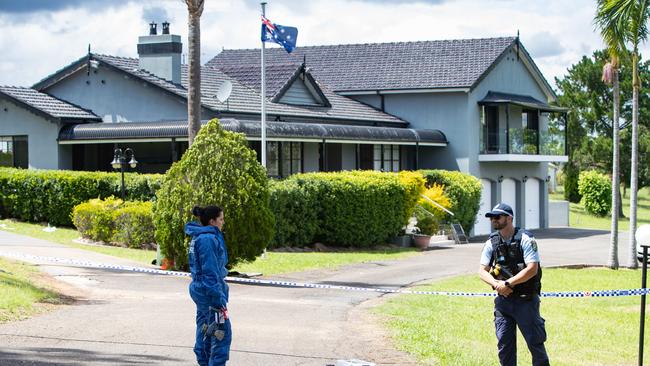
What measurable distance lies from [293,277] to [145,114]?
45.6 ft

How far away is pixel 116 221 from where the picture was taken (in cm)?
2425

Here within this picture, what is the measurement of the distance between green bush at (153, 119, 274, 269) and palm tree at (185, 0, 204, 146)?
5.39 ft

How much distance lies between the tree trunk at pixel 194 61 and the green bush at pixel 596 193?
38371 mm

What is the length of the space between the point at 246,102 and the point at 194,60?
1228 centimetres

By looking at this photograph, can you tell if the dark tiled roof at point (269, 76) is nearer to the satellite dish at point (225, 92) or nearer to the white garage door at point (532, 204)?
the satellite dish at point (225, 92)

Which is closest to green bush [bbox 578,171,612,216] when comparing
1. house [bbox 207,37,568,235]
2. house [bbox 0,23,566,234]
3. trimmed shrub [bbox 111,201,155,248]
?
house [bbox 0,23,566,234]

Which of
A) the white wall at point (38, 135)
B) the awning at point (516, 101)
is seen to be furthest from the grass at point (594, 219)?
the white wall at point (38, 135)

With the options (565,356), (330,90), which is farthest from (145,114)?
(565,356)

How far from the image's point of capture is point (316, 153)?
35000mm

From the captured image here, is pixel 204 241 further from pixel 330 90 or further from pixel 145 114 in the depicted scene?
pixel 330 90

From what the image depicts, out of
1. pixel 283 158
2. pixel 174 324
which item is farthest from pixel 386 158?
pixel 174 324

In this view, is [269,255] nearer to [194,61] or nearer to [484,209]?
[194,61]

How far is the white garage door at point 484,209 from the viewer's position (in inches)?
1551

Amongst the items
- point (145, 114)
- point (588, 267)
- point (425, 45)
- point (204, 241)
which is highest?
point (425, 45)
